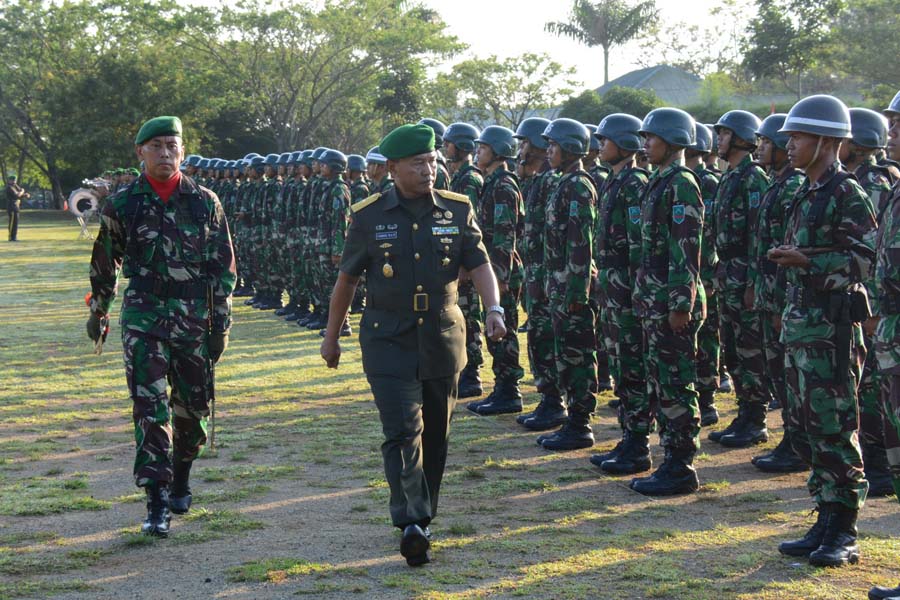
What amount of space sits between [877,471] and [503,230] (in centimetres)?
361

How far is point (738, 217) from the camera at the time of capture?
859 cm

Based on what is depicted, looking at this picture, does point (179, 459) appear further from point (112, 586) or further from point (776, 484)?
point (776, 484)

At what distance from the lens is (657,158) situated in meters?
7.15

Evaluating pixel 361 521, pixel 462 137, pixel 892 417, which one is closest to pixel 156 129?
pixel 361 521

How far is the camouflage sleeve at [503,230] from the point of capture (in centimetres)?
941

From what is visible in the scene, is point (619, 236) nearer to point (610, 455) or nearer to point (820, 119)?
point (610, 455)

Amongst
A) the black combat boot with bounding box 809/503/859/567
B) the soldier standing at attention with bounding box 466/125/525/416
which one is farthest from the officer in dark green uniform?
the soldier standing at attention with bounding box 466/125/525/416

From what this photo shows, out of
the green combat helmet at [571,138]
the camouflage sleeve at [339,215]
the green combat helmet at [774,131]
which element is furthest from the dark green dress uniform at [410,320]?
the camouflage sleeve at [339,215]

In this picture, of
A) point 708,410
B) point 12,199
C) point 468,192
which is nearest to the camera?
point 708,410

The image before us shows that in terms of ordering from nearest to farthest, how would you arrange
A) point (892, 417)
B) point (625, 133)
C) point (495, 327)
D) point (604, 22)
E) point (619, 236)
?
point (892, 417)
point (495, 327)
point (619, 236)
point (625, 133)
point (604, 22)

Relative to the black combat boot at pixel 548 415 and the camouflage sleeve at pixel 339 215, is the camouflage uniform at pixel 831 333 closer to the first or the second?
the black combat boot at pixel 548 415

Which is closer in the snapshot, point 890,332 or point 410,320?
point 890,332

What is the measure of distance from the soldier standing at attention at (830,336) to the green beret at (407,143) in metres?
1.83

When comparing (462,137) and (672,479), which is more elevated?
(462,137)
